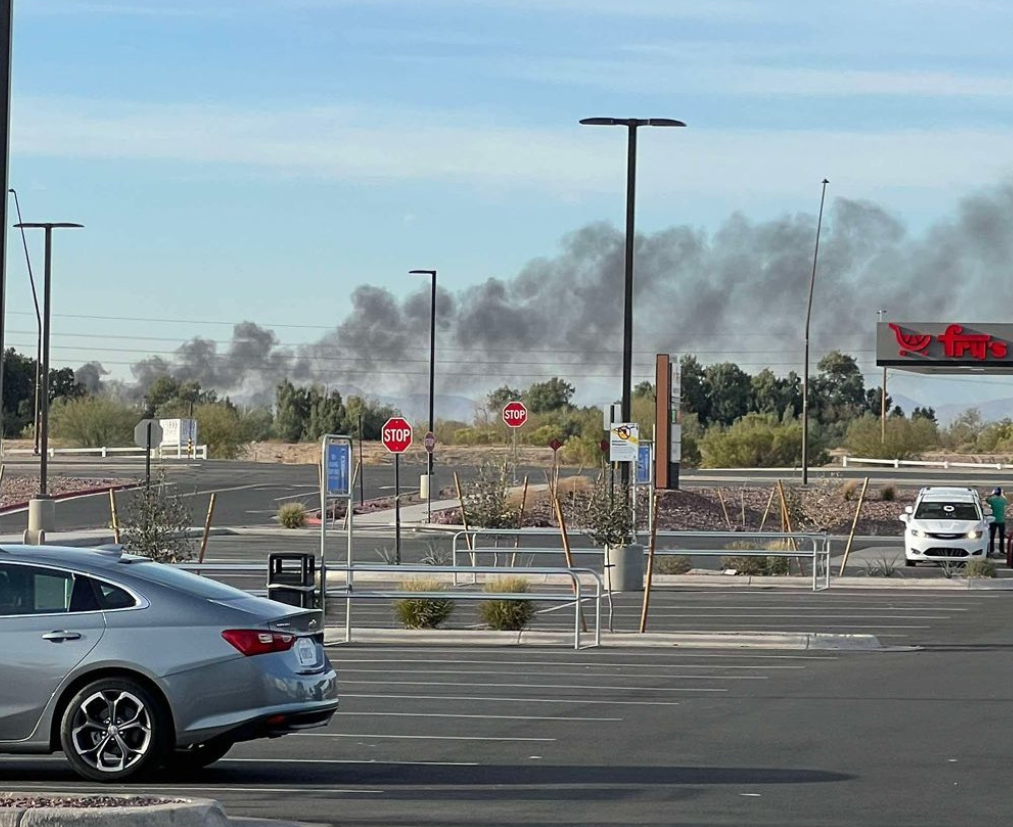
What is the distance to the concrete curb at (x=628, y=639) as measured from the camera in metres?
22.0

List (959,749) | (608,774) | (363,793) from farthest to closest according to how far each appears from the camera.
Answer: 1. (959,749)
2. (608,774)
3. (363,793)

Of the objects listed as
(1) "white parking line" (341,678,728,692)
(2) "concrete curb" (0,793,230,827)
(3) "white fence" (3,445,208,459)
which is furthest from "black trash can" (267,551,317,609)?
(3) "white fence" (3,445,208,459)

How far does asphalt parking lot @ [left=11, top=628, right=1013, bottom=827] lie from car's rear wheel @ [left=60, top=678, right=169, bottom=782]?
189mm

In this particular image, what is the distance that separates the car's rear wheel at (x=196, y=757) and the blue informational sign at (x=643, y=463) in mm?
22765

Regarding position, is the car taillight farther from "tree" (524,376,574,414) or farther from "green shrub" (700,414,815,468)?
"tree" (524,376,574,414)

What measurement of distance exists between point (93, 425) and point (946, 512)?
68.1 m

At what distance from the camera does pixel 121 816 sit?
8898 mm

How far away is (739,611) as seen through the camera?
27406 mm

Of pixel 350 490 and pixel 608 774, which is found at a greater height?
pixel 350 490

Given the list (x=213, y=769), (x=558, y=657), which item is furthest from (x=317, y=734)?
(x=558, y=657)

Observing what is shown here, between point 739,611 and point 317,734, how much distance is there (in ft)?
45.7

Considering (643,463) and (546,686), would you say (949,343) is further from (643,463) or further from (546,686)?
(546,686)

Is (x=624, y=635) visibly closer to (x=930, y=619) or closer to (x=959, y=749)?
(x=930, y=619)

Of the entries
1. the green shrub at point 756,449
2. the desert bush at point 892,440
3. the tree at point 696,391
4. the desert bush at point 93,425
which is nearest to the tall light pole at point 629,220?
the green shrub at point 756,449
